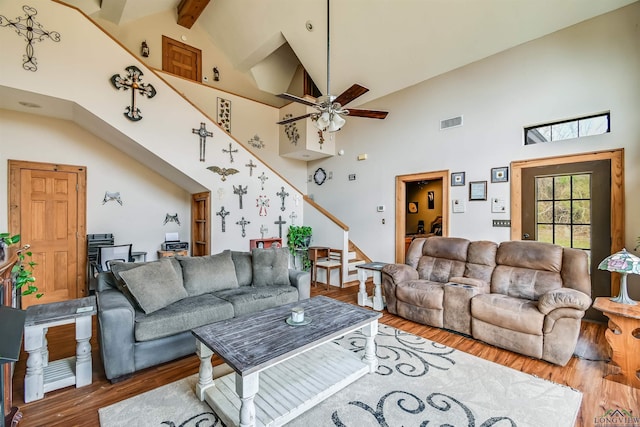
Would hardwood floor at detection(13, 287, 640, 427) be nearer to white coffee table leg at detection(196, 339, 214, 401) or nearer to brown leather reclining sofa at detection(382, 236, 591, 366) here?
brown leather reclining sofa at detection(382, 236, 591, 366)

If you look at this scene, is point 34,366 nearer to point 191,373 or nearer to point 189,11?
point 191,373

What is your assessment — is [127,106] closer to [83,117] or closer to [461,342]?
[83,117]

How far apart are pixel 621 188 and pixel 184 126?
19.8ft

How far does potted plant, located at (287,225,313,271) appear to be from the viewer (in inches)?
236

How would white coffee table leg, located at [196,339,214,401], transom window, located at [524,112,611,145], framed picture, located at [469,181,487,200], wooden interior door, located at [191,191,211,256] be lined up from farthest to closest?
wooden interior door, located at [191,191,211,256] < framed picture, located at [469,181,487,200] < transom window, located at [524,112,611,145] < white coffee table leg, located at [196,339,214,401]

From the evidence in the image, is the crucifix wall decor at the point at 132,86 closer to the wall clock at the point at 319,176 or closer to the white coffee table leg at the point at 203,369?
the white coffee table leg at the point at 203,369

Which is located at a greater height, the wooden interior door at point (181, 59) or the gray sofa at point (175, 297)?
the wooden interior door at point (181, 59)

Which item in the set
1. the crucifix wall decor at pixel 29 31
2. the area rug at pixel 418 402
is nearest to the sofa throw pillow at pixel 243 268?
the area rug at pixel 418 402

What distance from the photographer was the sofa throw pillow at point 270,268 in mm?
3762

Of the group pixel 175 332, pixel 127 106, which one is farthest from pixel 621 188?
pixel 127 106

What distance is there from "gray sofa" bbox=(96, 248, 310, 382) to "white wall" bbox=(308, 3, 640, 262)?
2929 mm

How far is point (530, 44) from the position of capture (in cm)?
414

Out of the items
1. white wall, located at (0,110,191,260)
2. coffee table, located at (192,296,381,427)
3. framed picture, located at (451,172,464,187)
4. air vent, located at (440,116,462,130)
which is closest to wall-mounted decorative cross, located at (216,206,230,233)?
white wall, located at (0,110,191,260)

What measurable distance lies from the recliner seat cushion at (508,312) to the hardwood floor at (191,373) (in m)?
0.28
